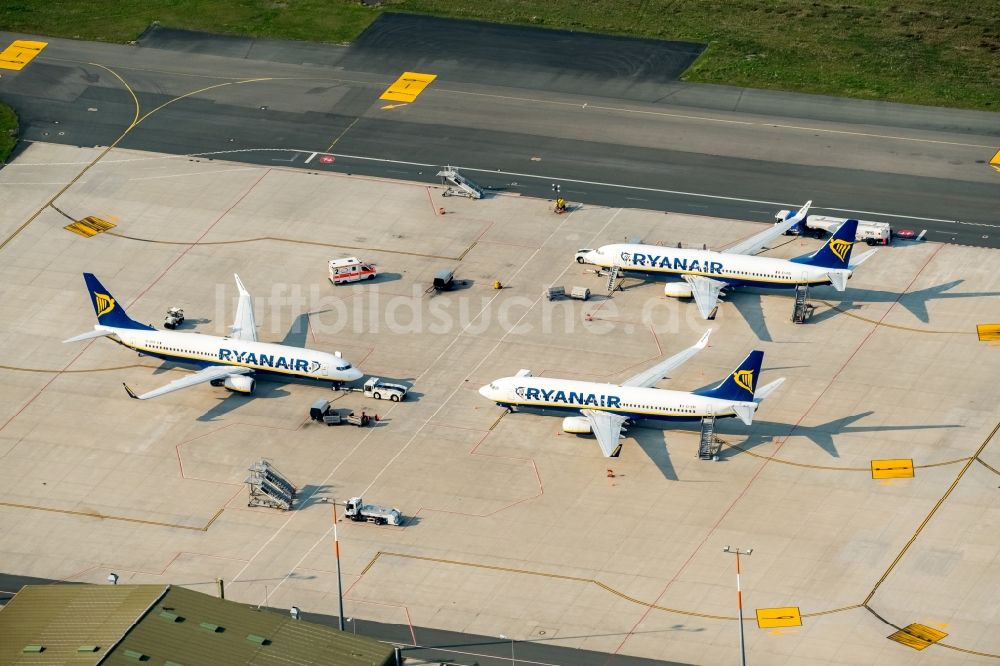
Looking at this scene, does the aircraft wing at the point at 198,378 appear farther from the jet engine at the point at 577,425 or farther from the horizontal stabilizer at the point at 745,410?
the horizontal stabilizer at the point at 745,410

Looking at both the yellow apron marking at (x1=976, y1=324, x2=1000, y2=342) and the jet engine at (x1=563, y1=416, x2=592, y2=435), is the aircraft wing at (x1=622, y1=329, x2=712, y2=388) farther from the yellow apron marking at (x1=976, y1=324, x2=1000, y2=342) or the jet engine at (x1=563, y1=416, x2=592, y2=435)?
the yellow apron marking at (x1=976, y1=324, x2=1000, y2=342)

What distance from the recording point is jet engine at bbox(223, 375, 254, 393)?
168750 mm

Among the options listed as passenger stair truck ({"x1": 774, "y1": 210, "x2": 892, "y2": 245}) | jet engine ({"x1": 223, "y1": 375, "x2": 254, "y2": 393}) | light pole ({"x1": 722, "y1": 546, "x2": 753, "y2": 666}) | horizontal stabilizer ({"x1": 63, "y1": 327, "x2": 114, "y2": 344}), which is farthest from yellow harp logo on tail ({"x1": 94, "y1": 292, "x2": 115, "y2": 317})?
passenger stair truck ({"x1": 774, "y1": 210, "x2": 892, "y2": 245})

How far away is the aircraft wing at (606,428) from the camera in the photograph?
157 meters

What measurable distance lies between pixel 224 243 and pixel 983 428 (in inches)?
3511

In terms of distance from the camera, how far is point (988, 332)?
176m

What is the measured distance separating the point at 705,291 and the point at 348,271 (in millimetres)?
40339

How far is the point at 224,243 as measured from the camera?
7682 inches

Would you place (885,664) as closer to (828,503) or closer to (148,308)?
(828,503)

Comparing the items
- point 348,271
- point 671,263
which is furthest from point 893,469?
point 348,271

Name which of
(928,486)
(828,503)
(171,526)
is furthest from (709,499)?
(171,526)

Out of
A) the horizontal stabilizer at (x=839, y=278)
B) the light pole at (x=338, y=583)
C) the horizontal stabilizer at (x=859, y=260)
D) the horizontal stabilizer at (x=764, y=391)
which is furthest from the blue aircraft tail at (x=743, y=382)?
the light pole at (x=338, y=583)

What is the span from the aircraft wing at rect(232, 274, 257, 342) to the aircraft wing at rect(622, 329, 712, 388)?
131 feet

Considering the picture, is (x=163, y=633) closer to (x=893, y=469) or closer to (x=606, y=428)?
(x=606, y=428)
